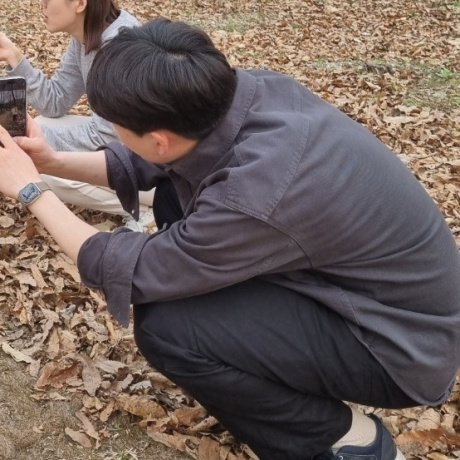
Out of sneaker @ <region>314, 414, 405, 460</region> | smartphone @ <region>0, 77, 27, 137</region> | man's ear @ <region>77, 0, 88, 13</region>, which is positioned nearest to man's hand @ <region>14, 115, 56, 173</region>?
smartphone @ <region>0, 77, 27, 137</region>

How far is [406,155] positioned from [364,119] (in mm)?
730

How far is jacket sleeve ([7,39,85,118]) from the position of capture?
365cm

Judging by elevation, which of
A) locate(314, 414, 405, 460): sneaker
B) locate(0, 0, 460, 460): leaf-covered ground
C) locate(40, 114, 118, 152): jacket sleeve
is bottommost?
locate(0, 0, 460, 460): leaf-covered ground

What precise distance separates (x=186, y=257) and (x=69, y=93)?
2.42m

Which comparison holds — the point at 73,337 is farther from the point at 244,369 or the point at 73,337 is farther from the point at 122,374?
the point at 244,369

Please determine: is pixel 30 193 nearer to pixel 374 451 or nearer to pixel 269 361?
pixel 269 361

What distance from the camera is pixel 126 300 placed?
1.84 m

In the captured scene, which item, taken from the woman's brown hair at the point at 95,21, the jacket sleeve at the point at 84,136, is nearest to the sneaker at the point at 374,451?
the jacket sleeve at the point at 84,136

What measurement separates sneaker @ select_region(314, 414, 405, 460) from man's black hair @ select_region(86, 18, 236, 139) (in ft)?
3.63

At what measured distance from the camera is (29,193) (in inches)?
78.2

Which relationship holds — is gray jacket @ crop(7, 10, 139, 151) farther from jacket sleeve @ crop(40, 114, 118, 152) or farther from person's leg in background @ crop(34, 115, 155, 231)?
person's leg in background @ crop(34, 115, 155, 231)

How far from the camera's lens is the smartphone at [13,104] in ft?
7.65

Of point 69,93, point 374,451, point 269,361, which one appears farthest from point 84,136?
point 374,451

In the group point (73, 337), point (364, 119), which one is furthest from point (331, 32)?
point (73, 337)
